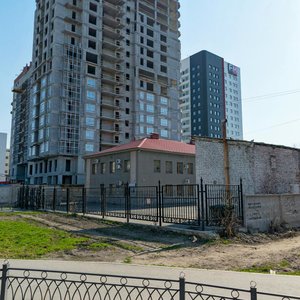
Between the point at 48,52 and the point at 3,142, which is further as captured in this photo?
the point at 3,142

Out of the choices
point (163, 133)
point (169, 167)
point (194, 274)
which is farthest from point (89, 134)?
point (194, 274)

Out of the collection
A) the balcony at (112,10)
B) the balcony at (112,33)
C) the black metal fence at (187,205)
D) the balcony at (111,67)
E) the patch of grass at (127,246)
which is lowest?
the patch of grass at (127,246)

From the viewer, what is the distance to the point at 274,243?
11430 millimetres

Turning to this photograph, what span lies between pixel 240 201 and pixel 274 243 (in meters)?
2.35

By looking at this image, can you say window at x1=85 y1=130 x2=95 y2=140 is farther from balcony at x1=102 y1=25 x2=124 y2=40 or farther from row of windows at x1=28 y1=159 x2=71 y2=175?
balcony at x1=102 y1=25 x2=124 y2=40

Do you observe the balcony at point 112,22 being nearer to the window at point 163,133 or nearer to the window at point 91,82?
the window at point 91,82

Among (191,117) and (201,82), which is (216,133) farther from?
(201,82)

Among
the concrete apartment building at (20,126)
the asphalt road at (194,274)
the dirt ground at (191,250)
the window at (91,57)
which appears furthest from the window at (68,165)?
the asphalt road at (194,274)

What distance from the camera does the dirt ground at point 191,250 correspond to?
8328 mm

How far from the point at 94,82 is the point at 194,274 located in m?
56.6

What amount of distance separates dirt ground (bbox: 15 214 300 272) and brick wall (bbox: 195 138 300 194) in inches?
208

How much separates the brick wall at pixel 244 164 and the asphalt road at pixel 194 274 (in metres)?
10.9

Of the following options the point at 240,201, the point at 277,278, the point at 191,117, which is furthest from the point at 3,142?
the point at 277,278

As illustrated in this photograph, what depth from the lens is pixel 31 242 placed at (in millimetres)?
10922
